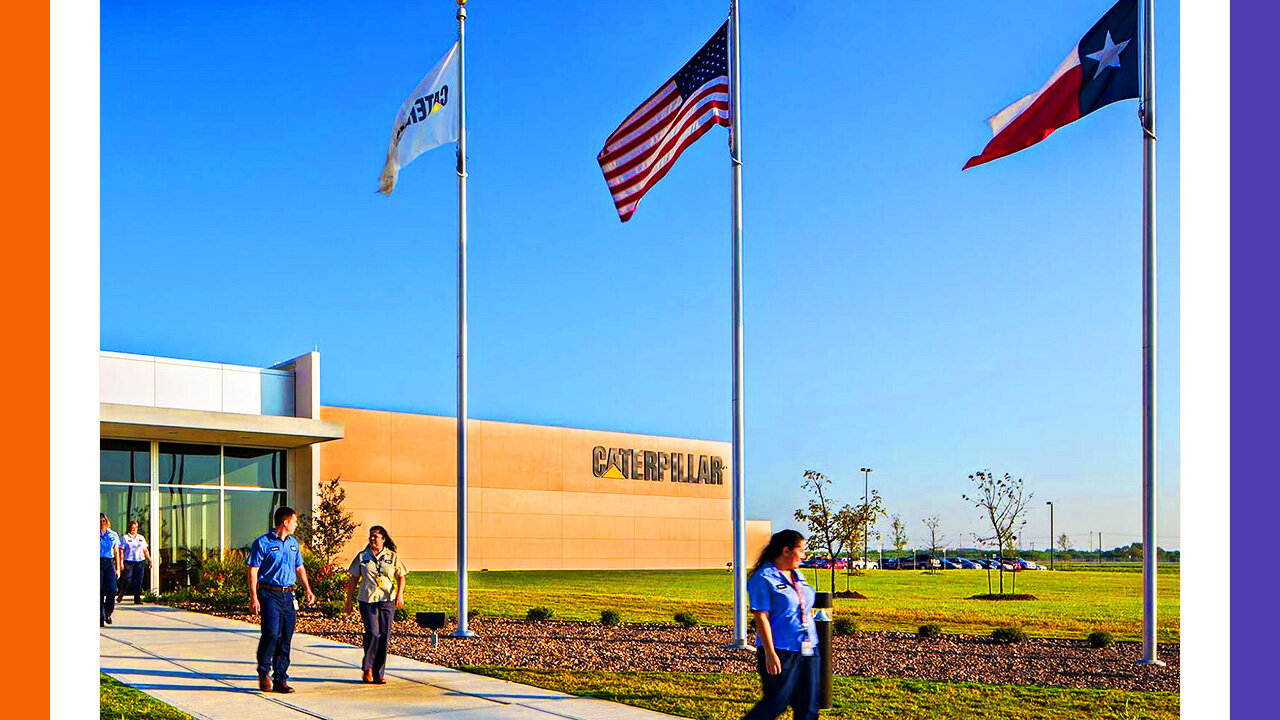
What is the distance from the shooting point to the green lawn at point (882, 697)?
11.1 metres

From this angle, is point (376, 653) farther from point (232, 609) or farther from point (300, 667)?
point (232, 609)

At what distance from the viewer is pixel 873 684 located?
12961 millimetres

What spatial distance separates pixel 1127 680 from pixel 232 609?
56.5 ft

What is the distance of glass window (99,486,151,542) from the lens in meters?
28.5

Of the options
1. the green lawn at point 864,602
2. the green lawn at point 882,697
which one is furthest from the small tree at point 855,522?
the green lawn at point 882,697

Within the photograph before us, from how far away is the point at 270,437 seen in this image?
32.2 m

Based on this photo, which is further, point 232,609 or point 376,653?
point 232,609

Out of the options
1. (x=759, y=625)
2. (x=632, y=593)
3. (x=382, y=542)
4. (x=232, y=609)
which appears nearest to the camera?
(x=759, y=625)

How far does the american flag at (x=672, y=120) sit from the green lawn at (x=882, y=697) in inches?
292

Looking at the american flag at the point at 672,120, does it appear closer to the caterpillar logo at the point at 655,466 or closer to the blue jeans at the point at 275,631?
the blue jeans at the point at 275,631

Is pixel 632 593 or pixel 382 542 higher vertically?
pixel 382 542
